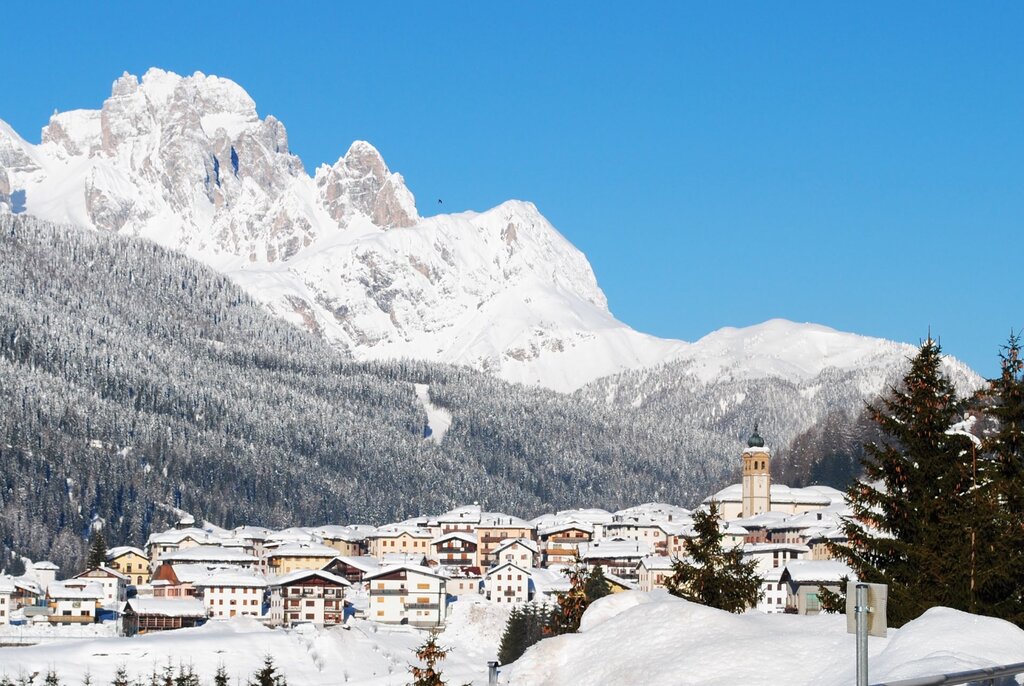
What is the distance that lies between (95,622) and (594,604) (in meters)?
145

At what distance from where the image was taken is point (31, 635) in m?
150

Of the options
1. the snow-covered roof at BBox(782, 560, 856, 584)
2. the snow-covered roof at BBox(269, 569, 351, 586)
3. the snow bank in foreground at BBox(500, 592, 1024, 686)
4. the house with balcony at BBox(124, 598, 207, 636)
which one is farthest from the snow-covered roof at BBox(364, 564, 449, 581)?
the snow bank in foreground at BBox(500, 592, 1024, 686)

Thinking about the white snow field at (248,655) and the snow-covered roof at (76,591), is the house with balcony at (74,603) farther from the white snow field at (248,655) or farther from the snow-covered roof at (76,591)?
the white snow field at (248,655)

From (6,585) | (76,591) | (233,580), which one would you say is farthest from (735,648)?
(233,580)

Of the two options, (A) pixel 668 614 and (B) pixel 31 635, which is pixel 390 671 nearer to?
(B) pixel 31 635

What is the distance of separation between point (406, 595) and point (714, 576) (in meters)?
127

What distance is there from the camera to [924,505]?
3656cm

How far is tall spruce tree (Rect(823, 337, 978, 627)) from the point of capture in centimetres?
3303

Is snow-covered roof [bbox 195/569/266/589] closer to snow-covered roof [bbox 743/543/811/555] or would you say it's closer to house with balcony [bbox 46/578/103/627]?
house with balcony [bbox 46/578/103/627]

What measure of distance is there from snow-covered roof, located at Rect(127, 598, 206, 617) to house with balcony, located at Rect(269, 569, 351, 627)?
318 inches

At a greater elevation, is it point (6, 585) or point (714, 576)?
point (714, 576)

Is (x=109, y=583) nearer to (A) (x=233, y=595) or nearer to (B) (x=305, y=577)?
(A) (x=233, y=595)

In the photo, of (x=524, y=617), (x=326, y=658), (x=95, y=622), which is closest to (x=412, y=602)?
(x=95, y=622)

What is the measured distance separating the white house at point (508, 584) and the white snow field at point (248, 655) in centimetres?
2658
